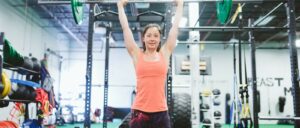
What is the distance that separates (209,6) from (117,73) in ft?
19.8

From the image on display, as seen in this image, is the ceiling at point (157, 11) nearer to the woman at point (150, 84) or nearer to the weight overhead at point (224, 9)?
the weight overhead at point (224, 9)

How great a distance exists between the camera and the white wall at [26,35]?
8227 mm

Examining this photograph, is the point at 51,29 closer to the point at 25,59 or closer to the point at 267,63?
the point at 25,59

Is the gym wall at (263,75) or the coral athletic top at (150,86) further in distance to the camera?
the gym wall at (263,75)

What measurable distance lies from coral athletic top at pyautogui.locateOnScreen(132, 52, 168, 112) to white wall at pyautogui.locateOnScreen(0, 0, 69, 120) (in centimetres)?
703

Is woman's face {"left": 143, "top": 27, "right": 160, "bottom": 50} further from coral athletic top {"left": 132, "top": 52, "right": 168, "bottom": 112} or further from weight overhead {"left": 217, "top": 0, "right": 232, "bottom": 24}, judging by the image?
weight overhead {"left": 217, "top": 0, "right": 232, "bottom": 24}

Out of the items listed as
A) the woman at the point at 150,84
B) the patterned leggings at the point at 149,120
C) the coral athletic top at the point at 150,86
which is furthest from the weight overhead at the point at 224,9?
the patterned leggings at the point at 149,120

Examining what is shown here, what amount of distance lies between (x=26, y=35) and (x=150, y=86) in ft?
28.8

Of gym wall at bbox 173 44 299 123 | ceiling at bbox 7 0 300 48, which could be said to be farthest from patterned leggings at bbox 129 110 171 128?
gym wall at bbox 173 44 299 123

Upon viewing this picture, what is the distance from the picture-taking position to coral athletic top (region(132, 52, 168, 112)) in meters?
1.86

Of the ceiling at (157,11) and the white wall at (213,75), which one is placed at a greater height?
the ceiling at (157,11)

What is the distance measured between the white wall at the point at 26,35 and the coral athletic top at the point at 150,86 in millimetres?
7035

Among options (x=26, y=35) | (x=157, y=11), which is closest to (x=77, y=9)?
(x=157, y=11)

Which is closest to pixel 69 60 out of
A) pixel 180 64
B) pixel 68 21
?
pixel 68 21
